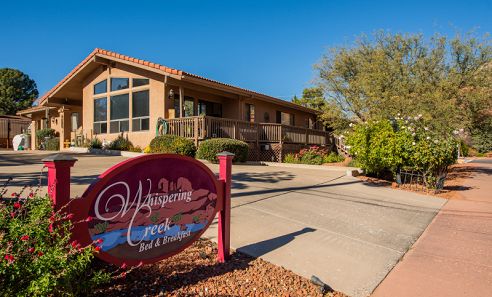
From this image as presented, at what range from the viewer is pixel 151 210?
2633 mm

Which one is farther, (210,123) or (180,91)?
(180,91)

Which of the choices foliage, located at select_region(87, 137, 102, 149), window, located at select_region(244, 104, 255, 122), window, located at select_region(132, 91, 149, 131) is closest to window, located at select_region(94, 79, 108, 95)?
window, located at select_region(132, 91, 149, 131)

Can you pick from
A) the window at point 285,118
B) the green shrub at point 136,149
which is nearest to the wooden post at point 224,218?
the green shrub at point 136,149

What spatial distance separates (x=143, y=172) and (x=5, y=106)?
64254 mm

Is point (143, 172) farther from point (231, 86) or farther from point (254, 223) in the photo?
point (231, 86)

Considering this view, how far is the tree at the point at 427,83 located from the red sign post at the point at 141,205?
965cm

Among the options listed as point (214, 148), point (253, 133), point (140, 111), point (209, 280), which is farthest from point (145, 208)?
point (140, 111)

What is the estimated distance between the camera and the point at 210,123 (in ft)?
43.4

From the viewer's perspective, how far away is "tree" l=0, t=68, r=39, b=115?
52.2 metres

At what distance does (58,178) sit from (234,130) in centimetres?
1229

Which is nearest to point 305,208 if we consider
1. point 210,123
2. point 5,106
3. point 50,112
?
point 210,123

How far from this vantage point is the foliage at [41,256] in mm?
1788

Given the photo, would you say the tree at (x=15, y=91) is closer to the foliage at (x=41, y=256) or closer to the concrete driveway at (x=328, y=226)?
the concrete driveway at (x=328, y=226)

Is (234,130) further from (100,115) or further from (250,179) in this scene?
(100,115)
